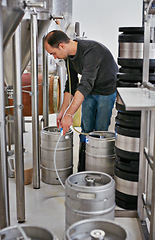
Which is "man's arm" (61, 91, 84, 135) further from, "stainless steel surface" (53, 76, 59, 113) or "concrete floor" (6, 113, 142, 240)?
"stainless steel surface" (53, 76, 59, 113)

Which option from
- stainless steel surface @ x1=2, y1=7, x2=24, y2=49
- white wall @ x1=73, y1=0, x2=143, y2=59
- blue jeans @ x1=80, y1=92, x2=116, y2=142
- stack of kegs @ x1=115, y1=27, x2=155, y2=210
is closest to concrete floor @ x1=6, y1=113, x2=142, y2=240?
stack of kegs @ x1=115, y1=27, x2=155, y2=210

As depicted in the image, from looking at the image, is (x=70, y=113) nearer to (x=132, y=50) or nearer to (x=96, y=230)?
(x=132, y=50)

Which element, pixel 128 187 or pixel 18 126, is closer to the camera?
pixel 18 126

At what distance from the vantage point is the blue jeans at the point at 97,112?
284 centimetres

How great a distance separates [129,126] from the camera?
2.30 metres

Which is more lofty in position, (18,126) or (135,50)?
(135,50)

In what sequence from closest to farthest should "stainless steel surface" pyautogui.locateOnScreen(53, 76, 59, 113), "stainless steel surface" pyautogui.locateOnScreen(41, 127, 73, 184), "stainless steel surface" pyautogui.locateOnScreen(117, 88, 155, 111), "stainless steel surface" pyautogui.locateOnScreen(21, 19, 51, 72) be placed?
"stainless steel surface" pyautogui.locateOnScreen(117, 88, 155, 111) → "stainless steel surface" pyautogui.locateOnScreen(21, 19, 51, 72) → "stainless steel surface" pyautogui.locateOnScreen(41, 127, 73, 184) → "stainless steel surface" pyautogui.locateOnScreen(53, 76, 59, 113)

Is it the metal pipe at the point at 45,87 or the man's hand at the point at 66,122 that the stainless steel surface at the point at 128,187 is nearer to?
the man's hand at the point at 66,122

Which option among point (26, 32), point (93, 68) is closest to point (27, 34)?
point (26, 32)

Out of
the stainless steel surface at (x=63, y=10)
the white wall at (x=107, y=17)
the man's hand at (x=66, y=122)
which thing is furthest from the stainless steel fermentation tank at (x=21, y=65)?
the white wall at (x=107, y=17)

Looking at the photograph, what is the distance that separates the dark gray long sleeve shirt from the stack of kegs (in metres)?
0.22

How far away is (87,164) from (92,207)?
908 mm

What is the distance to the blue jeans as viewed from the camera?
112 inches

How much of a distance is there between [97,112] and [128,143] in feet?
2.15
